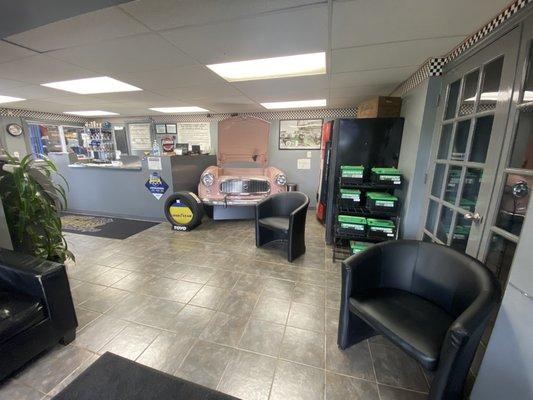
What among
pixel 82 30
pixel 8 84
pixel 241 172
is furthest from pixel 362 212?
pixel 8 84

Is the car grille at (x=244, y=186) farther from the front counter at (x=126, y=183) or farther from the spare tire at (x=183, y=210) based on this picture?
the front counter at (x=126, y=183)

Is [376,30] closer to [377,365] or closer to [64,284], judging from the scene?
[377,365]

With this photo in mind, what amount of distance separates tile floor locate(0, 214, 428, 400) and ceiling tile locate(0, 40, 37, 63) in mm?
2129

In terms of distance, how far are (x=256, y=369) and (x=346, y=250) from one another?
1995 millimetres

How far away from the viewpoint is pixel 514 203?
1.29 m

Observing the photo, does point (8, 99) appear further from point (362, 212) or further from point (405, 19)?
point (362, 212)

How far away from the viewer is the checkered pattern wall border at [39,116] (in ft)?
16.6

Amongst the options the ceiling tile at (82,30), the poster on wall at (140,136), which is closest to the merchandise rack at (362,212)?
the ceiling tile at (82,30)

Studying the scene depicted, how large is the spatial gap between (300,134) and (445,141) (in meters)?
3.27

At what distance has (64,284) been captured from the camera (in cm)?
149

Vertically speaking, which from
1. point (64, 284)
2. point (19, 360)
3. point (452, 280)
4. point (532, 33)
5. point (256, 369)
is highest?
point (532, 33)

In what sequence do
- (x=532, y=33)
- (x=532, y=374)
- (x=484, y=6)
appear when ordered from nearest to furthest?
(x=532, y=374), (x=532, y=33), (x=484, y=6)

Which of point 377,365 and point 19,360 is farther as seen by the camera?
point 377,365

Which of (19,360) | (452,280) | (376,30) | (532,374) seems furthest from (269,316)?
(376,30)
